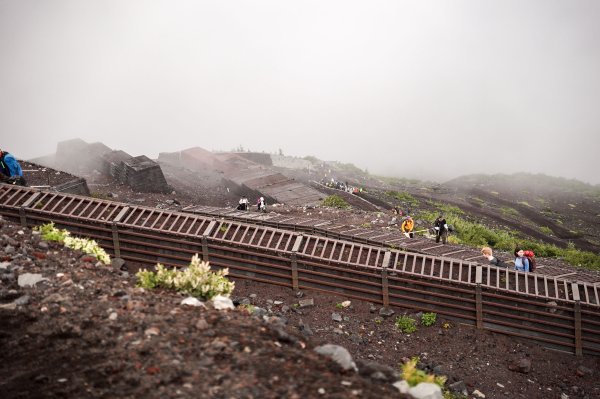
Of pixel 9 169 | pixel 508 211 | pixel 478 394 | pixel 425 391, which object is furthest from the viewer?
pixel 508 211

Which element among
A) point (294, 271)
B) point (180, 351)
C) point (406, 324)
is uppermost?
point (180, 351)

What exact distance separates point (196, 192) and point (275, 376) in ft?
88.1

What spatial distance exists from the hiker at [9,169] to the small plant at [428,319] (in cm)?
1329

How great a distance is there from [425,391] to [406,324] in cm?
515

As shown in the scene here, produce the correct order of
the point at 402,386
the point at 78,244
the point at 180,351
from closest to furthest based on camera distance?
the point at 402,386 < the point at 180,351 < the point at 78,244

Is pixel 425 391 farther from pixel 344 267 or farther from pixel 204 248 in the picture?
pixel 204 248

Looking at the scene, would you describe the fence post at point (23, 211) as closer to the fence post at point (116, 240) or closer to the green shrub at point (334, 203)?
the fence post at point (116, 240)

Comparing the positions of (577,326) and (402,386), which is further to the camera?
(577,326)

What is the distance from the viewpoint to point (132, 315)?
6578 mm

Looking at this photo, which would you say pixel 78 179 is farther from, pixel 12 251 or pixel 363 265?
pixel 363 265

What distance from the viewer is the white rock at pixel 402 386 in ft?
18.1

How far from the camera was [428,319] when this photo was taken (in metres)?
10.5

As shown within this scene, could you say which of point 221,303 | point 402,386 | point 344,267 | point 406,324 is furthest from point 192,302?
point 406,324

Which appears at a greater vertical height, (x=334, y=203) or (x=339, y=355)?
(x=339, y=355)
